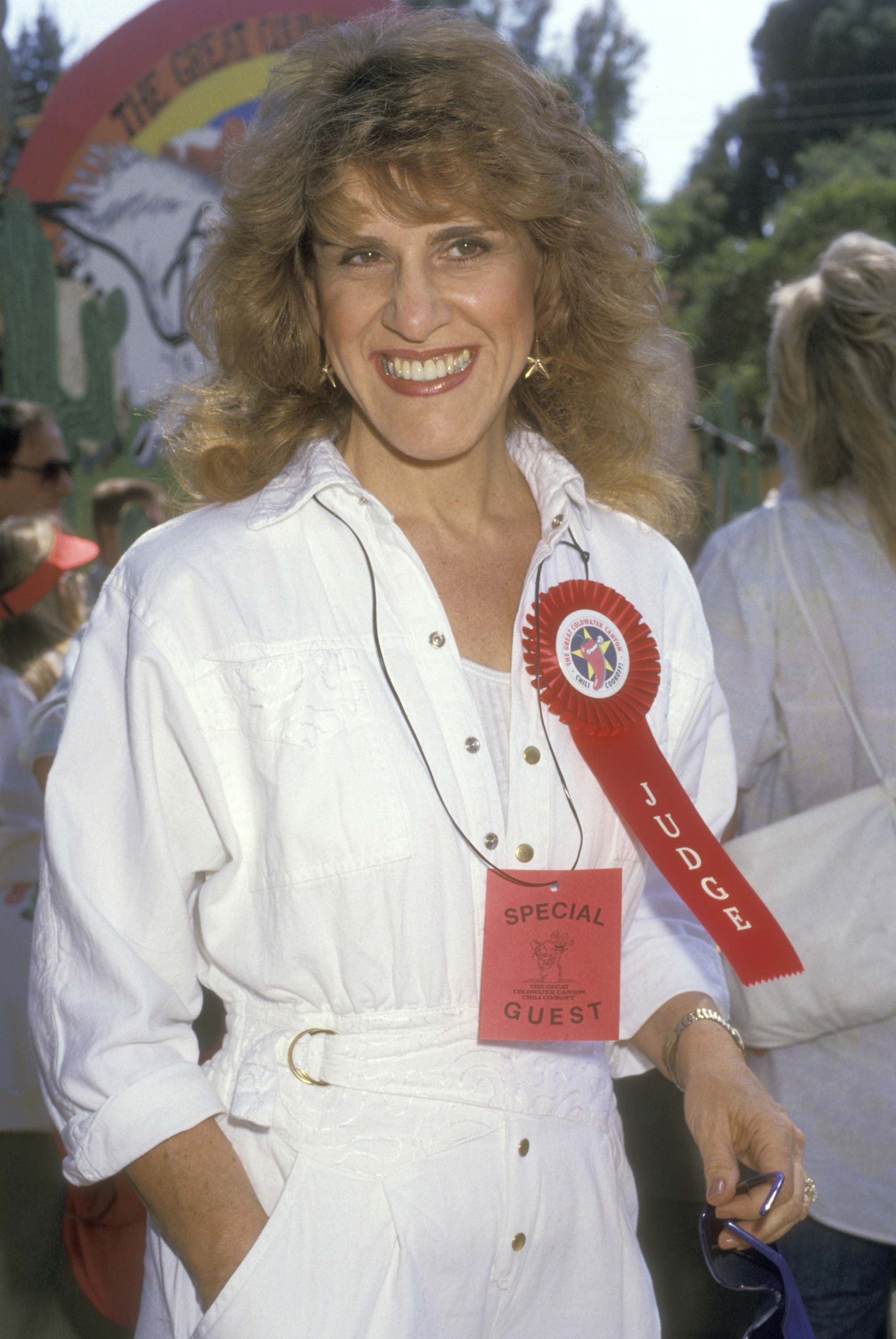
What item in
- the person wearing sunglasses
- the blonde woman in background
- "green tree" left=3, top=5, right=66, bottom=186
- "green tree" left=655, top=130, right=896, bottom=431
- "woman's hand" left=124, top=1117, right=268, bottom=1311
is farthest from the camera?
"green tree" left=3, top=5, right=66, bottom=186

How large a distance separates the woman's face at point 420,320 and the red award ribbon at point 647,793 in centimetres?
31

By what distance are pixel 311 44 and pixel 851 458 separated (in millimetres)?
1202

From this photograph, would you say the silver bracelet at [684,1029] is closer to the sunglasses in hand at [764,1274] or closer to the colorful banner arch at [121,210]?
the sunglasses in hand at [764,1274]

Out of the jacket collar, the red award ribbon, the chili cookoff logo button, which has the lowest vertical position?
the red award ribbon

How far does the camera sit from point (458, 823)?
1.43m

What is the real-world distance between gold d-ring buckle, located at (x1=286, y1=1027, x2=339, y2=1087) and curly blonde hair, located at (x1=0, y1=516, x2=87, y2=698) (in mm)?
2386

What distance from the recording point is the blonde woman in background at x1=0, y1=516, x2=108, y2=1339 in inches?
118

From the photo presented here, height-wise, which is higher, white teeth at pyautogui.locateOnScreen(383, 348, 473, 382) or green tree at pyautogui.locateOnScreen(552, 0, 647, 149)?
green tree at pyautogui.locateOnScreen(552, 0, 647, 149)

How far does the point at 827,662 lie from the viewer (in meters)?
2.21

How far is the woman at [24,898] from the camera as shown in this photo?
3.02m

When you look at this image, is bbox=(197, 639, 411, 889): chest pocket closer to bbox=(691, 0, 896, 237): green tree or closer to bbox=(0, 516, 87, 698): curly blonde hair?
bbox=(0, 516, 87, 698): curly blonde hair

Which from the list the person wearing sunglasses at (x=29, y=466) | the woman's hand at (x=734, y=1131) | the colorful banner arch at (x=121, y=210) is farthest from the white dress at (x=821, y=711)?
the colorful banner arch at (x=121, y=210)

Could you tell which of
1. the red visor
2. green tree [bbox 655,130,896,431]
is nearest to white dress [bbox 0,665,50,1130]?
the red visor

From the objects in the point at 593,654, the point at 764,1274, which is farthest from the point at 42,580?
the point at 764,1274
